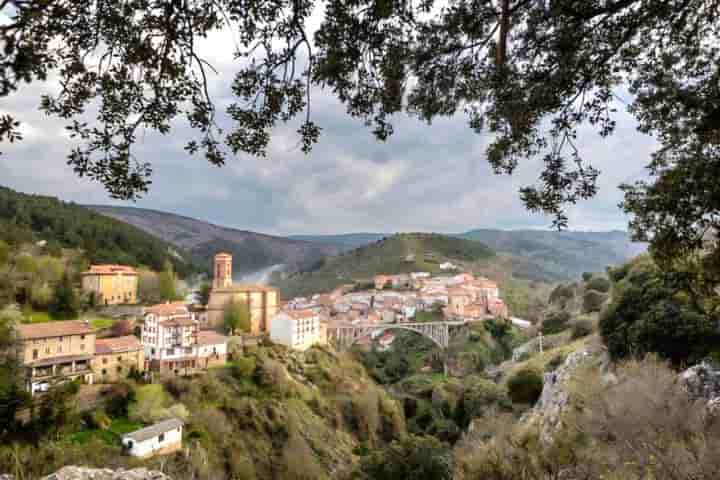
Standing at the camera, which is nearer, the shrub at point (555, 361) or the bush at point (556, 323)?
the shrub at point (555, 361)

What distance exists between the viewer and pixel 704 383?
555cm

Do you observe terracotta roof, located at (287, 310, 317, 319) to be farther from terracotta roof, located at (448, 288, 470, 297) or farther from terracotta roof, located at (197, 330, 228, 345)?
terracotta roof, located at (448, 288, 470, 297)

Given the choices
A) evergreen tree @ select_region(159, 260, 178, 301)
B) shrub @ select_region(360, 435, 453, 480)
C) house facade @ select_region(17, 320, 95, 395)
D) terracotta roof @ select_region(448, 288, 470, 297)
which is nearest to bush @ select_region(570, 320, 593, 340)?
shrub @ select_region(360, 435, 453, 480)

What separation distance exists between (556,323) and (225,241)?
97397 mm

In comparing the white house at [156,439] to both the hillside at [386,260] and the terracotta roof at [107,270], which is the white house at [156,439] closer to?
the terracotta roof at [107,270]

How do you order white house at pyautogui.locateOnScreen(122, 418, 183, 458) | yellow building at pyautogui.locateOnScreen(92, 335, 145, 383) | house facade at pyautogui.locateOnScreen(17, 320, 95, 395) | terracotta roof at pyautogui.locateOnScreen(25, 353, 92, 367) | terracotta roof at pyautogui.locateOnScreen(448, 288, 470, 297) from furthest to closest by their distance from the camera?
terracotta roof at pyautogui.locateOnScreen(448, 288, 470, 297) → yellow building at pyautogui.locateOnScreen(92, 335, 145, 383) → terracotta roof at pyautogui.locateOnScreen(25, 353, 92, 367) → house facade at pyautogui.locateOnScreen(17, 320, 95, 395) → white house at pyautogui.locateOnScreen(122, 418, 183, 458)

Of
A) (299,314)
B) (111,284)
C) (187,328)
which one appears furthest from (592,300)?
(111,284)

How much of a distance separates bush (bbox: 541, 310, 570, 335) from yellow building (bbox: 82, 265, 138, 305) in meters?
28.9

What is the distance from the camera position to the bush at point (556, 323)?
23219 mm

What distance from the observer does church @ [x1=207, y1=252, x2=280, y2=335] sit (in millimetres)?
27058

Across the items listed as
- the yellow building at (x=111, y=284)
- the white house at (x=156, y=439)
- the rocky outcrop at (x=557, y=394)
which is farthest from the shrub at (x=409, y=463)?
the yellow building at (x=111, y=284)

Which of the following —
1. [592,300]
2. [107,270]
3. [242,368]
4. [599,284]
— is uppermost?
[107,270]

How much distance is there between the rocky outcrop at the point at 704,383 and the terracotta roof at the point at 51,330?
2036cm

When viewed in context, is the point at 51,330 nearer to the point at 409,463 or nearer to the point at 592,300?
the point at 409,463
